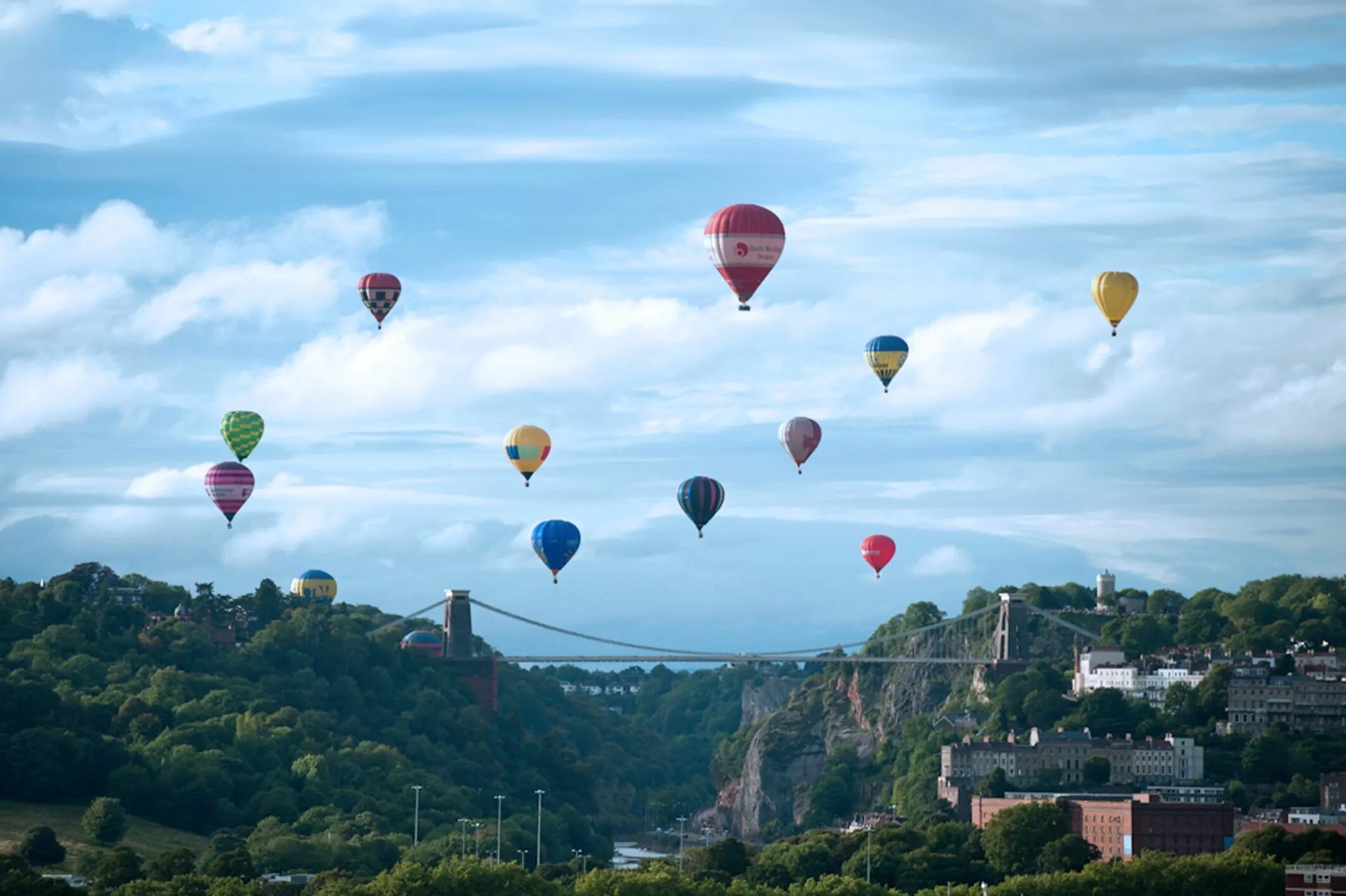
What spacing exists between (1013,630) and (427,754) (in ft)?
104

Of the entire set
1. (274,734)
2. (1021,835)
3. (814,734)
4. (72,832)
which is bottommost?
(72,832)

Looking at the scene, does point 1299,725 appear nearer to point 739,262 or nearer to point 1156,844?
point 1156,844

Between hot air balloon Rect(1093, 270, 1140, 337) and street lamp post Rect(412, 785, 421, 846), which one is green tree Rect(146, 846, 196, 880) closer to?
street lamp post Rect(412, 785, 421, 846)

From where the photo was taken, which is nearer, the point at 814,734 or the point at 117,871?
the point at 117,871

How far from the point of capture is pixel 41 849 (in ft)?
232

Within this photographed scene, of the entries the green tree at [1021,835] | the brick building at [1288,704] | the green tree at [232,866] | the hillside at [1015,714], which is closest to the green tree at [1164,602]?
the hillside at [1015,714]

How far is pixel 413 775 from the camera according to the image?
94.2m

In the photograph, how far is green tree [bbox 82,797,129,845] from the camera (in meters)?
75.3

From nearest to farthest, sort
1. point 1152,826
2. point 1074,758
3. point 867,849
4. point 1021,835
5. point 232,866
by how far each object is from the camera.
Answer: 1. point 232,866
2. point 867,849
3. point 1021,835
4. point 1152,826
5. point 1074,758

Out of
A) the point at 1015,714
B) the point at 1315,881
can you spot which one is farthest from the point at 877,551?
the point at 1315,881

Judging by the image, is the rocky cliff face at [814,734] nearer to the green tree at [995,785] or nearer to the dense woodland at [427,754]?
the dense woodland at [427,754]

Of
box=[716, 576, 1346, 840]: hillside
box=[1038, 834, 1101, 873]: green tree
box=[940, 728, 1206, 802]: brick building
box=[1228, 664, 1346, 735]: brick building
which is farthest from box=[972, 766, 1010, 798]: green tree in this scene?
box=[1038, 834, 1101, 873]: green tree

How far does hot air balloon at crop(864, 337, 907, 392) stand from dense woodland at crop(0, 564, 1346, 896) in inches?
575

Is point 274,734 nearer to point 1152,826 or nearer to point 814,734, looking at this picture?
point 1152,826
